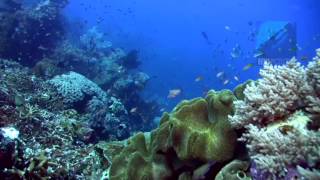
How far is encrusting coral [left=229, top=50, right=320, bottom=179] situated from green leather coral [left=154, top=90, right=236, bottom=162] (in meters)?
0.24

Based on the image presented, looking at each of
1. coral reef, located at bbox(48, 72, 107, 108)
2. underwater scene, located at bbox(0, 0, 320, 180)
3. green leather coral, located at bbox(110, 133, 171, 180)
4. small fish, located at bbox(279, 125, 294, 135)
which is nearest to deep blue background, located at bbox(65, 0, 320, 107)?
coral reef, located at bbox(48, 72, 107, 108)

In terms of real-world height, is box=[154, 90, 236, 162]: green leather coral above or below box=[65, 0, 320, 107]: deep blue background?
below

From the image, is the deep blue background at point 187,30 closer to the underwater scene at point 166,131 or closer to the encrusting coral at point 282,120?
the underwater scene at point 166,131

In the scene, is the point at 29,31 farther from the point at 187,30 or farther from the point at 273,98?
the point at 187,30

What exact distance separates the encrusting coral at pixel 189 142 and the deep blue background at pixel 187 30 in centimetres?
1423

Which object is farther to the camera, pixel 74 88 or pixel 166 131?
pixel 74 88

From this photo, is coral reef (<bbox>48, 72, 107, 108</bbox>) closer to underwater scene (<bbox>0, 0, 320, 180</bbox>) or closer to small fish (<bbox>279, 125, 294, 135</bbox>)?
underwater scene (<bbox>0, 0, 320, 180</bbox>)

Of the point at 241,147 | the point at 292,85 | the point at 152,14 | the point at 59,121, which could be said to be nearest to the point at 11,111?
the point at 59,121

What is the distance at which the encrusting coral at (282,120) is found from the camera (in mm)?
3030

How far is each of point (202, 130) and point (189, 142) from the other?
0.91 ft

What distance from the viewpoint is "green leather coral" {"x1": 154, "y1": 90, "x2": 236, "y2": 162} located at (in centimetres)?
398

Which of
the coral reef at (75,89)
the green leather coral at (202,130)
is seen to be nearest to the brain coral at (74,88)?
the coral reef at (75,89)

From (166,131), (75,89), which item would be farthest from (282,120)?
(75,89)

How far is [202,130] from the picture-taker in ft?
13.9
